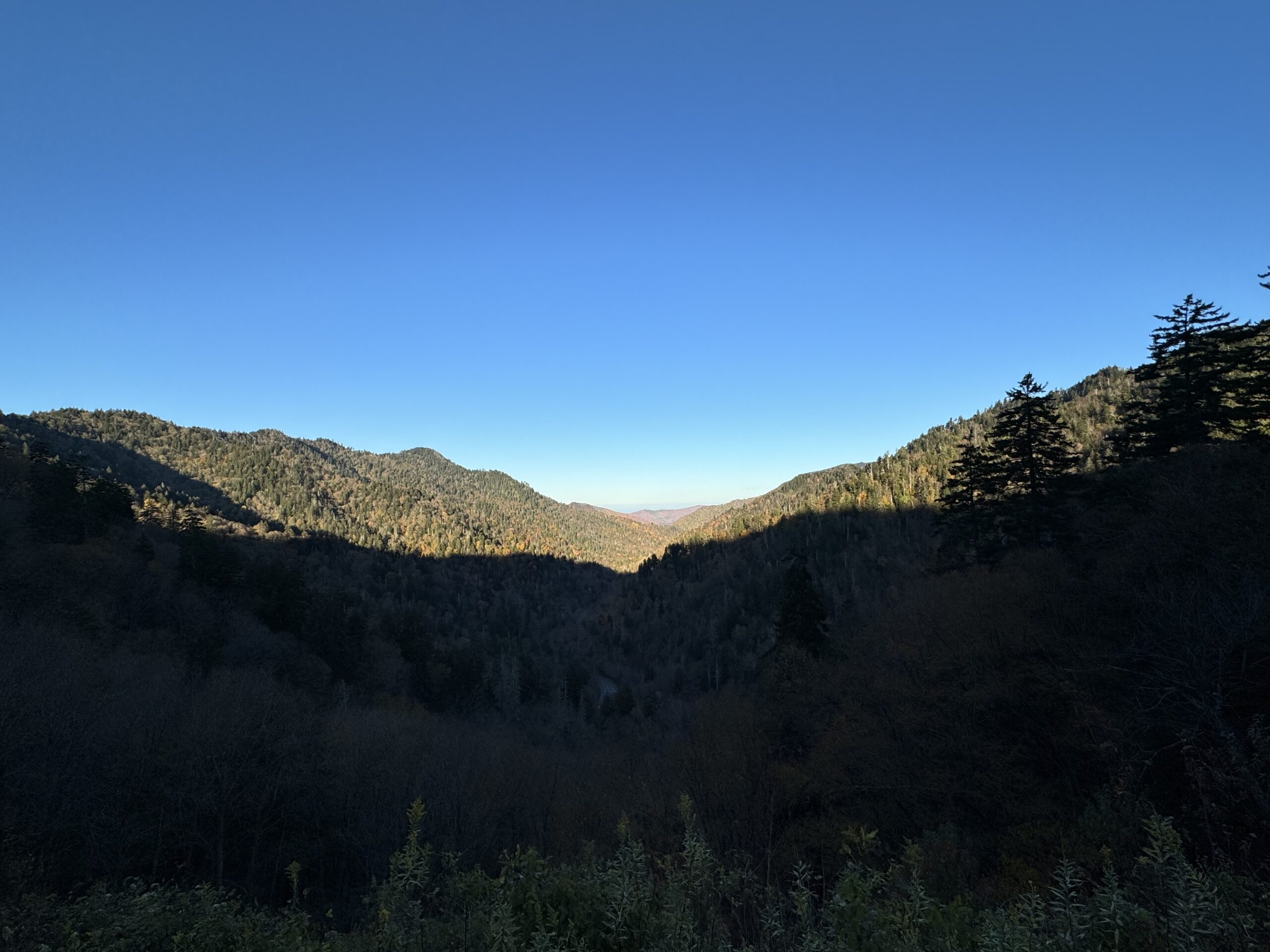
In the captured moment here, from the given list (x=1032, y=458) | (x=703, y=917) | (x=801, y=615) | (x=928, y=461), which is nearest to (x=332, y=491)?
(x=928, y=461)

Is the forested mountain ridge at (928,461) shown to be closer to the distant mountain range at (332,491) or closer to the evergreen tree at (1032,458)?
the distant mountain range at (332,491)

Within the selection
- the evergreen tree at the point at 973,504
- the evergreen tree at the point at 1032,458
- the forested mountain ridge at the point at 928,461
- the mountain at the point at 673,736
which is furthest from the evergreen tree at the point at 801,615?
the forested mountain ridge at the point at 928,461

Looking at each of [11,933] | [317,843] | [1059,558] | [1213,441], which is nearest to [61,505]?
[317,843]

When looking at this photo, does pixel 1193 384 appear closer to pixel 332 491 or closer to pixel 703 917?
pixel 703 917

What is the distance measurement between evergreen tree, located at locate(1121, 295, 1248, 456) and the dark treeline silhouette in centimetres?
13

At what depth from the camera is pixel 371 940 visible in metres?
6.71

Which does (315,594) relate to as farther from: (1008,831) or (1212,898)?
(1212,898)

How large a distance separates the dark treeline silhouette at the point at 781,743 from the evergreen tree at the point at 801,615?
0.20 meters

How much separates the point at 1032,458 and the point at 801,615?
1531cm

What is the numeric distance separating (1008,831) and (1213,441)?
17441 millimetres

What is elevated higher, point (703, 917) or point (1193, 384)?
point (1193, 384)

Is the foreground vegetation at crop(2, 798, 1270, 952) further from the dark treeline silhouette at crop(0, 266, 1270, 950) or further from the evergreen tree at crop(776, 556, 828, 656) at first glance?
the evergreen tree at crop(776, 556, 828, 656)

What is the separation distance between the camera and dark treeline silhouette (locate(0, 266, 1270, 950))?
23.6 ft

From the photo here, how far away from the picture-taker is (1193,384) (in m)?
23.7
